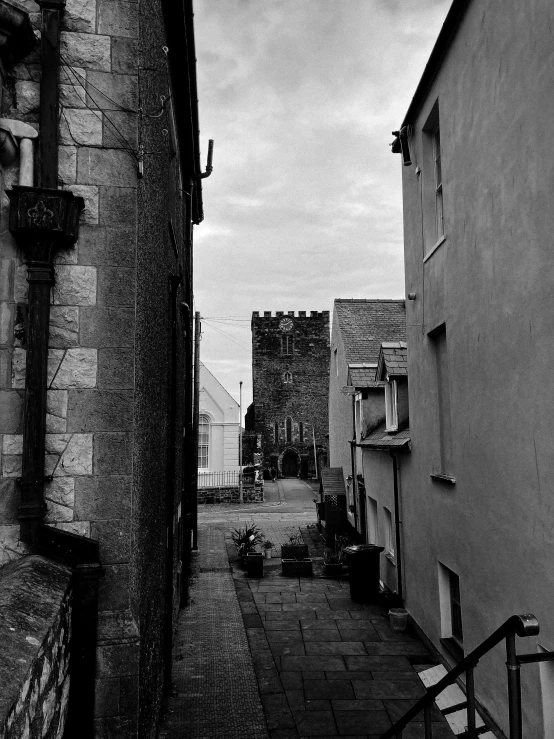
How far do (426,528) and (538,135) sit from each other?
6254 mm

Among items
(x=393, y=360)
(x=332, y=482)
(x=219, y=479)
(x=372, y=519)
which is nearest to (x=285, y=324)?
(x=219, y=479)

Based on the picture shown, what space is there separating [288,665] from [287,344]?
50.0 m

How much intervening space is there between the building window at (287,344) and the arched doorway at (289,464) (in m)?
9.52

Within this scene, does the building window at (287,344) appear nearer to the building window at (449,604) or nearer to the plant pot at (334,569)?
the plant pot at (334,569)

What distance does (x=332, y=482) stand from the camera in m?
22.1

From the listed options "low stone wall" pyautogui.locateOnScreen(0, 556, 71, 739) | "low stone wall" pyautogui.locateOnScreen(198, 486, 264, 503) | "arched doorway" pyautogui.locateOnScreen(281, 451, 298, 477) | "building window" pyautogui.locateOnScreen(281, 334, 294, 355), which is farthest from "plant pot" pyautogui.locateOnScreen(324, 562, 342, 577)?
"building window" pyautogui.locateOnScreen(281, 334, 294, 355)

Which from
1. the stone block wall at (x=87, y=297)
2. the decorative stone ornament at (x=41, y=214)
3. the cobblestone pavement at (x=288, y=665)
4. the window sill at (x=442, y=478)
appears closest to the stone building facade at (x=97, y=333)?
the stone block wall at (x=87, y=297)

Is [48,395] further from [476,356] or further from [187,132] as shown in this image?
[187,132]

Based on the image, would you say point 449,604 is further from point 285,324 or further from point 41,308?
point 285,324

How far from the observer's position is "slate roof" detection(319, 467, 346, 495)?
21.3 meters

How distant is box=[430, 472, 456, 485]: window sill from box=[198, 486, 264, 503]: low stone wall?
74.7 feet

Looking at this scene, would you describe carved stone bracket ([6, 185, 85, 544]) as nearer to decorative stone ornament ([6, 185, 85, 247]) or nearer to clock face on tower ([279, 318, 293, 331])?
decorative stone ornament ([6, 185, 85, 247])

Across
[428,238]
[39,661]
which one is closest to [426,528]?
[428,238]

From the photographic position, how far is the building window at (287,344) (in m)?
58.2
